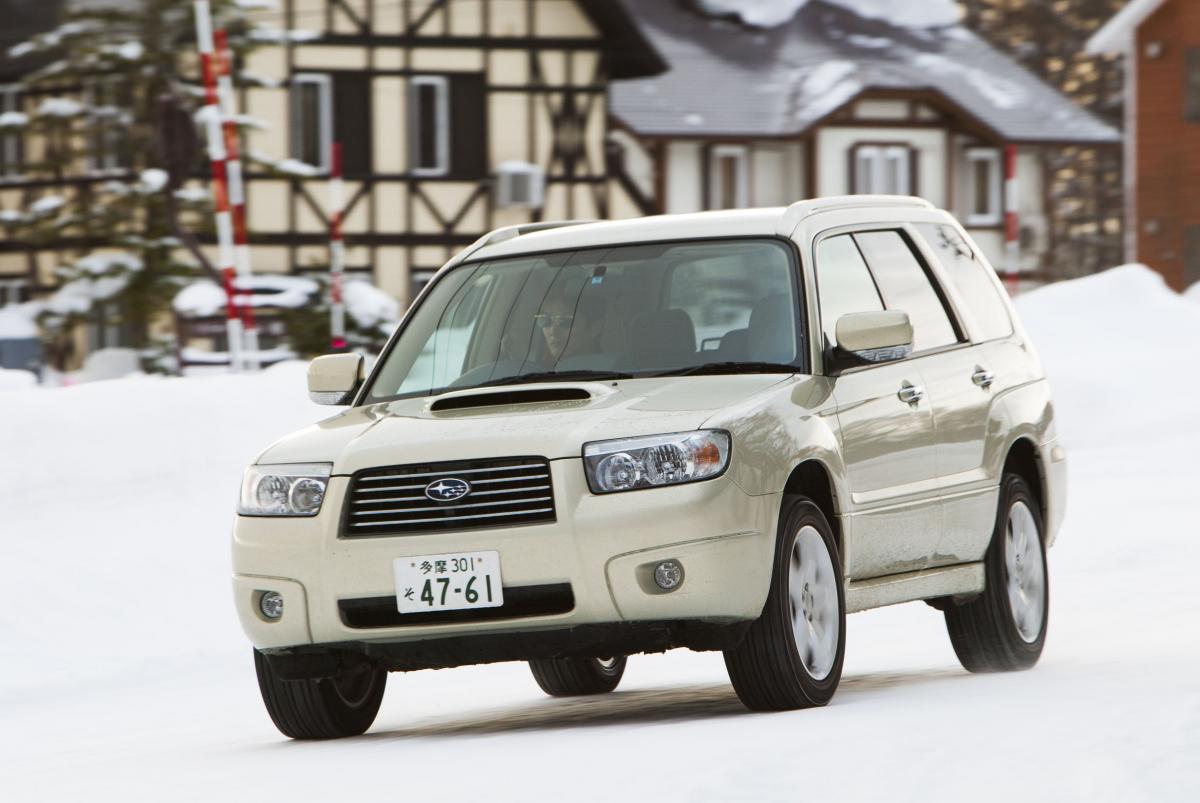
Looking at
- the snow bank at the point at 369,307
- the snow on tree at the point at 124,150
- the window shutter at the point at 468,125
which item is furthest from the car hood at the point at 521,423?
the window shutter at the point at 468,125

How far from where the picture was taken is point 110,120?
33594 millimetres

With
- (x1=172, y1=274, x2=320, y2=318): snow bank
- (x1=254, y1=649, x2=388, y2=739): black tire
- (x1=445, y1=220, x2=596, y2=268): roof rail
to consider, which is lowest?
(x1=172, y1=274, x2=320, y2=318): snow bank

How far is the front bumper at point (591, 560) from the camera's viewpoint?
7.31 meters

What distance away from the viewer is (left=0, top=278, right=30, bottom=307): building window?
120 feet

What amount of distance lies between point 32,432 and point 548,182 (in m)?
23.5

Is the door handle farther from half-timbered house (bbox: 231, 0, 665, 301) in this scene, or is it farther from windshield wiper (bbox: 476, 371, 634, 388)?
half-timbered house (bbox: 231, 0, 665, 301)

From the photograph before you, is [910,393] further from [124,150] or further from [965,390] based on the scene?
[124,150]

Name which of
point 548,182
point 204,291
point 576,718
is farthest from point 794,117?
point 576,718

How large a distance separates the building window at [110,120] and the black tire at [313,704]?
85.6 ft

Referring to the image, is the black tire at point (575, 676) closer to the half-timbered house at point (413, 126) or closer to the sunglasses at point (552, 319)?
the sunglasses at point (552, 319)

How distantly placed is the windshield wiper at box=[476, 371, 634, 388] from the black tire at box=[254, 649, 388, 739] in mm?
1089

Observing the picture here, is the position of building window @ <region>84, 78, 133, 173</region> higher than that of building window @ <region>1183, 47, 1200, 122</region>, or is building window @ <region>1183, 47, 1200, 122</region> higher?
building window @ <region>84, 78, 133, 173</region>

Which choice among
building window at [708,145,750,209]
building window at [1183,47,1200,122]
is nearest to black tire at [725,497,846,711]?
building window at [708,145,750,209]

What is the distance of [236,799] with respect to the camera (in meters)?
6.61
